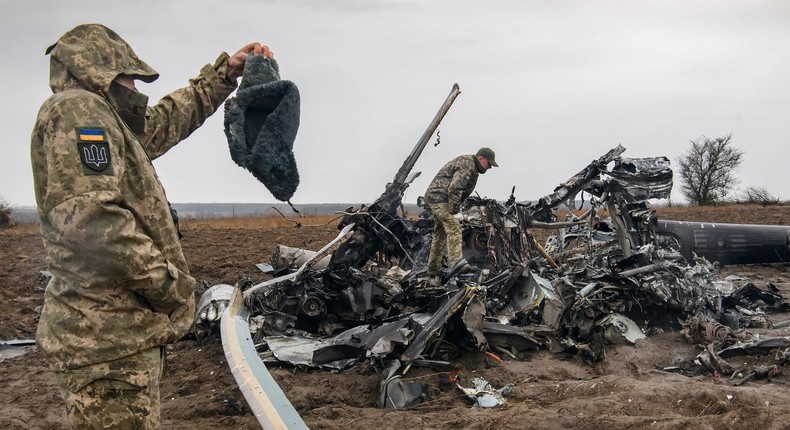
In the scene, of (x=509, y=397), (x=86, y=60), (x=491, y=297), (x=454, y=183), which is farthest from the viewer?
(x=454, y=183)

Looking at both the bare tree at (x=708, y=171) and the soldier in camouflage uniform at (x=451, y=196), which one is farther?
the bare tree at (x=708, y=171)

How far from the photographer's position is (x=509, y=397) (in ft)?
16.2

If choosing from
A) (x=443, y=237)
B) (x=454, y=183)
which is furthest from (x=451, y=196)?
(x=443, y=237)

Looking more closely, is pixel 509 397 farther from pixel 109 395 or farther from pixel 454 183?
pixel 454 183

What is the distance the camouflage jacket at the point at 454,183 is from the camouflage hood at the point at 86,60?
672 cm

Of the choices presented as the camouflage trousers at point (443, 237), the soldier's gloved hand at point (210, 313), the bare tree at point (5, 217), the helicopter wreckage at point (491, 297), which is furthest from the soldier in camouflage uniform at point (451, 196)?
the bare tree at point (5, 217)

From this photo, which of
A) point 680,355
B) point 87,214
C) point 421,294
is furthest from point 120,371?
point 680,355

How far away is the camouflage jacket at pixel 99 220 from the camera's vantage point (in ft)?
7.43

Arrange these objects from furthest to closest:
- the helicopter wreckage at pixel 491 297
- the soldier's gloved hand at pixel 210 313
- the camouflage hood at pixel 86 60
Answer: the soldier's gloved hand at pixel 210 313, the helicopter wreckage at pixel 491 297, the camouflage hood at pixel 86 60

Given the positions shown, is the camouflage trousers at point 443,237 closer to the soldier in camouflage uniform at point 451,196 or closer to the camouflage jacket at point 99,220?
the soldier in camouflage uniform at point 451,196

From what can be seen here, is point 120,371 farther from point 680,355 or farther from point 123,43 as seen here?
point 680,355

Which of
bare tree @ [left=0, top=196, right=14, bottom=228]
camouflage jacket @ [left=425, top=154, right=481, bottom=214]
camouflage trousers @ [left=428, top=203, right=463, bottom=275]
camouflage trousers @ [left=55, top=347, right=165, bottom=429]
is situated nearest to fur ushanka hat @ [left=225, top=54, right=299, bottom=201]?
camouflage trousers @ [left=55, top=347, right=165, bottom=429]

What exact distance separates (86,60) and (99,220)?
677mm

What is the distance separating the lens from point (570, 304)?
21.7ft
